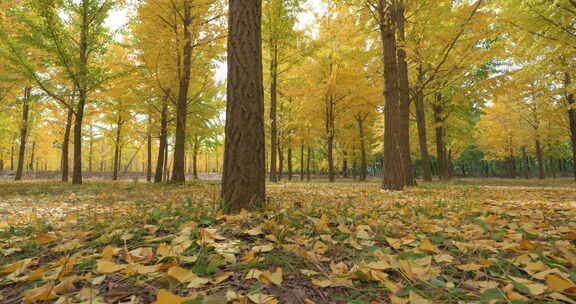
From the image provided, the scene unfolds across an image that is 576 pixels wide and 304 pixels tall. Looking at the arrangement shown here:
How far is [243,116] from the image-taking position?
2.67 meters

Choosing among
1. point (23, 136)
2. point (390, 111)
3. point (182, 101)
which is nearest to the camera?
point (390, 111)

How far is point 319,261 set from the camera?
1.44 meters

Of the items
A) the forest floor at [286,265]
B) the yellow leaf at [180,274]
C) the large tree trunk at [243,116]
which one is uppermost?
the large tree trunk at [243,116]

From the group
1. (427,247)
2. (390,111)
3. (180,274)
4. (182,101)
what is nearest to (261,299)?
(180,274)

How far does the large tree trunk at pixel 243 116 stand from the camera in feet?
8.73

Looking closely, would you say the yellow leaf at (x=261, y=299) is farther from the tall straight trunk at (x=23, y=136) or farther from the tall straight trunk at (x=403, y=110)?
the tall straight trunk at (x=23, y=136)

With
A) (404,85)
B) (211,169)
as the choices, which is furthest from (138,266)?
(211,169)

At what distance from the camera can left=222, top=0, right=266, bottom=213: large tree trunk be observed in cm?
266

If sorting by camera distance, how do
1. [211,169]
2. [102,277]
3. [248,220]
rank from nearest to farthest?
[102,277], [248,220], [211,169]

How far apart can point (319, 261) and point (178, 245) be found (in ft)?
2.62

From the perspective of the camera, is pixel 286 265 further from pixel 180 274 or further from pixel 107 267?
pixel 107 267

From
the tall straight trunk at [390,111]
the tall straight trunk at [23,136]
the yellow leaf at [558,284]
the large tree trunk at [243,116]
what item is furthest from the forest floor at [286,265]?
the tall straight trunk at [23,136]

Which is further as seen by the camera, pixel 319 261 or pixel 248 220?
pixel 248 220

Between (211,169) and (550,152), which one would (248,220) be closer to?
(550,152)
